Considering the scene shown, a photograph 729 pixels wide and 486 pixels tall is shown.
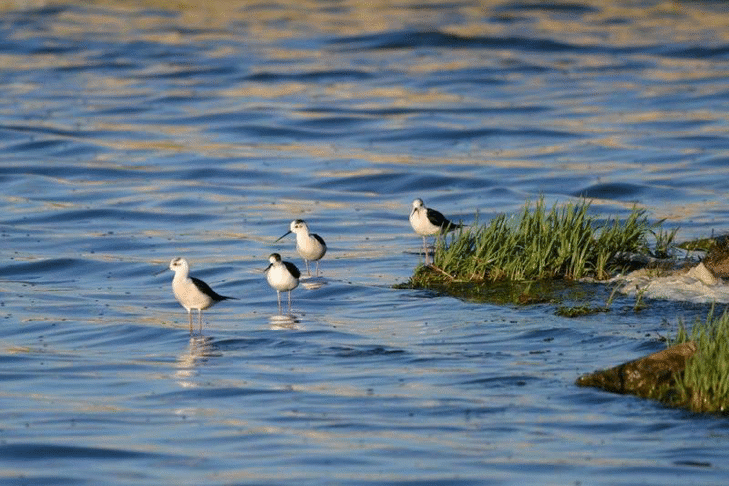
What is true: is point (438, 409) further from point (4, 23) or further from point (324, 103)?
point (4, 23)

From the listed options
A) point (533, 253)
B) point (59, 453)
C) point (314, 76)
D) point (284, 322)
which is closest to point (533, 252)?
point (533, 253)

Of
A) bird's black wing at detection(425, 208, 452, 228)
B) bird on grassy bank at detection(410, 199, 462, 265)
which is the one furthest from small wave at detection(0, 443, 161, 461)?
bird's black wing at detection(425, 208, 452, 228)

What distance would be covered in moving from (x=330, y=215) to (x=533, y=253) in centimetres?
1009

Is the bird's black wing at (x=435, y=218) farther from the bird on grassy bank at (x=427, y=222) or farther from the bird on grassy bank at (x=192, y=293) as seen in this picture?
the bird on grassy bank at (x=192, y=293)

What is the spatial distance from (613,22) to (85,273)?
3875 cm

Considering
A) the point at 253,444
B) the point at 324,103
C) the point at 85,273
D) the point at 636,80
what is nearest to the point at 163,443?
the point at 253,444

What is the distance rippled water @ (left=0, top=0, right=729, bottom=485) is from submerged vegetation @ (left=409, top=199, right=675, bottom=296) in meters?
0.73

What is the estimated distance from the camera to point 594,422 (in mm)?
13008

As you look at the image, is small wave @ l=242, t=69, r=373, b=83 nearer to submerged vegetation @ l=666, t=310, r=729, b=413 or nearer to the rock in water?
the rock in water

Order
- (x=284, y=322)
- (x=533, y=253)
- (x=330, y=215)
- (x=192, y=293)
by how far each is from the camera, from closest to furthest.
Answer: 1. (x=192, y=293)
2. (x=284, y=322)
3. (x=533, y=253)
4. (x=330, y=215)

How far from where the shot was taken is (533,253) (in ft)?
Answer: 62.2

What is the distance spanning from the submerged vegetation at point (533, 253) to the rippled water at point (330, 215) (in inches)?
28.8

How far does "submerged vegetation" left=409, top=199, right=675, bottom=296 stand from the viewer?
18984mm

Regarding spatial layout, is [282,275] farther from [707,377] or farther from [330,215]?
[330,215]
